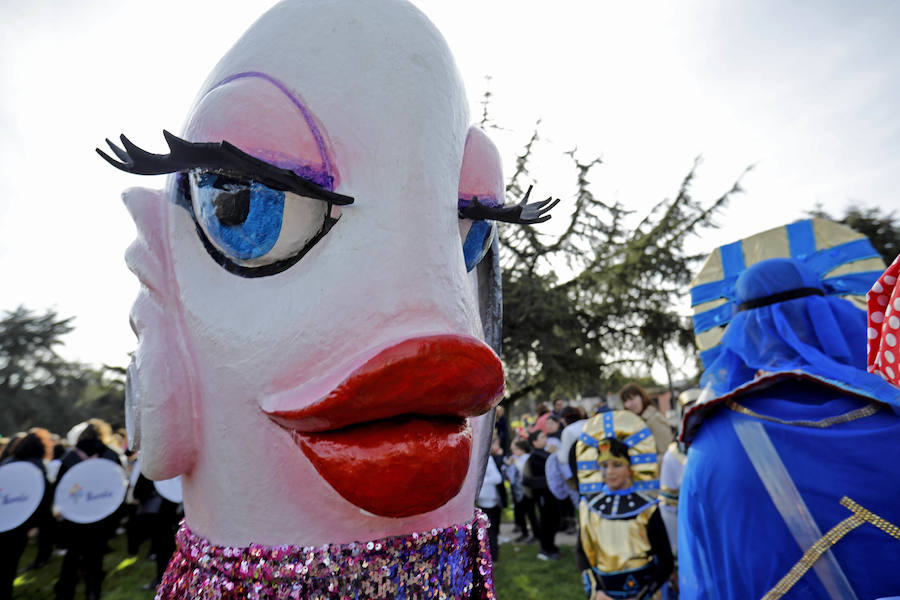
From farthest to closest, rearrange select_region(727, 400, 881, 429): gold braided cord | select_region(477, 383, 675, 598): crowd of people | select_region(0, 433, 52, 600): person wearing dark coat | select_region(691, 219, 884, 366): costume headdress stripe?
select_region(0, 433, 52, 600): person wearing dark coat < select_region(477, 383, 675, 598): crowd of people < select_region(691, 219, 884, 366): costume headdress stripe < select_region(727, 400, 881, 429): gold braided cord

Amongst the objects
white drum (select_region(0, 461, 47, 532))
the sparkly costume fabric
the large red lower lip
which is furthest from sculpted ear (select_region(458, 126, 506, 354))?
white drum (select_region(0, 461, 47, 532))

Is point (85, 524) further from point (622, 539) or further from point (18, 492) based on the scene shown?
point (622, 539)

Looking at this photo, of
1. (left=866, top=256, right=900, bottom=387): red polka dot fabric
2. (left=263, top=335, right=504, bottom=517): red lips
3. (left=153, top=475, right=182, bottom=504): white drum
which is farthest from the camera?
(left=153, top=475, right=182, bottom=504): white drum

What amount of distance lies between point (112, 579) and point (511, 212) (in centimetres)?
726

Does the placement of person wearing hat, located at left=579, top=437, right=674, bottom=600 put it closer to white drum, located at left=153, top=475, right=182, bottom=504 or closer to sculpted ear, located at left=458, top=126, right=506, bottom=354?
sculpted ear, located at left=458, top=126, right=506, bottom=354

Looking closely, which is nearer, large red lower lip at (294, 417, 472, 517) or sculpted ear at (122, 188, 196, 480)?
large red lower lip at (294, 417, 472, 517)

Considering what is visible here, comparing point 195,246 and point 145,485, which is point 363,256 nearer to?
point 195,246

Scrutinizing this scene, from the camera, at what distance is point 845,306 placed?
186cm

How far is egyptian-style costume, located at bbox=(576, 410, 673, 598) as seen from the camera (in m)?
2.81

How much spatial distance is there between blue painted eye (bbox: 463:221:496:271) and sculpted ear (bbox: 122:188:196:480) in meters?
0.55

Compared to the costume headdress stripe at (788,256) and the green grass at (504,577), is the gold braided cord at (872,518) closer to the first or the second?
the costume headdress stripe at (788,256)

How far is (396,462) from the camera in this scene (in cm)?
71

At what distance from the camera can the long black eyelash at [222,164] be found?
2.50 ft

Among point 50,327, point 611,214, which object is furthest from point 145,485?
point 50,327
